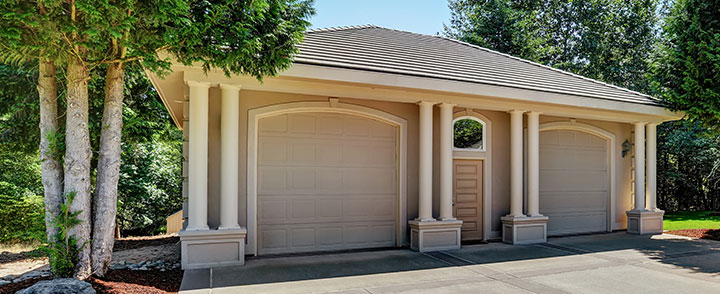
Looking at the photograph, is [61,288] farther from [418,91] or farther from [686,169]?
[686,169]

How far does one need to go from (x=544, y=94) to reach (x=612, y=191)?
3643mm

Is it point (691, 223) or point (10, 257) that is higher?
point (10, 257)

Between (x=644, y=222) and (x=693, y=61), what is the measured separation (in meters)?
3.61

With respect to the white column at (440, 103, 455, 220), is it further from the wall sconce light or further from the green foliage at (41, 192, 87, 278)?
the green foliage at (41, 192, 87, 278)

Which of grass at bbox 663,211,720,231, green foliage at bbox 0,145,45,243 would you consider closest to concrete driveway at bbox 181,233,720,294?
green foliage at bbox 0,145,45,243

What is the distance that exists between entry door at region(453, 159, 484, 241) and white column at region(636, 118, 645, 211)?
4.14 m

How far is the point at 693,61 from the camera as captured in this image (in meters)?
9.06

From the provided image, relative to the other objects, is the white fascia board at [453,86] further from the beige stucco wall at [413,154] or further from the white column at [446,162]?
the beige stucco wall at [413,154]

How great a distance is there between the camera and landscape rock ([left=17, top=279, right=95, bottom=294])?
12.8 feet

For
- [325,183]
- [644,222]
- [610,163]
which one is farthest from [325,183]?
[644,222]

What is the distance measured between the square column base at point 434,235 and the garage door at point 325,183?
0.52 meters

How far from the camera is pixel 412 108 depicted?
802cm

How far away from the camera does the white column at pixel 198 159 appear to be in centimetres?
598

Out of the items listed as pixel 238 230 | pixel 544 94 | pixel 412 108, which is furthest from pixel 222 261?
pixel 544 94
